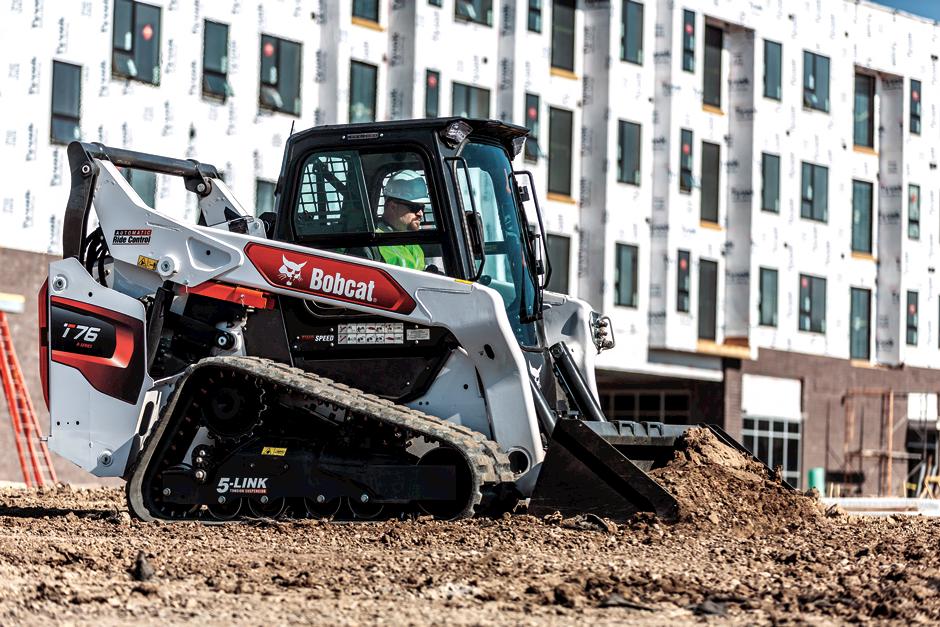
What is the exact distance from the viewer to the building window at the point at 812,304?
4356 centimetres

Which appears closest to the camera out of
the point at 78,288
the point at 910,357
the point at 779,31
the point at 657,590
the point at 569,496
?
the point at 657,590

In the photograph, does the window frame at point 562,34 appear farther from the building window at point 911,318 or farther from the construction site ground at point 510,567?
the construction site ground at point 510,567

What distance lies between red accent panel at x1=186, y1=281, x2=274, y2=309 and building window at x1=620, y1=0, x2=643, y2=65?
27.6 meters

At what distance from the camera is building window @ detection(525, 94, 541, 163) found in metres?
36.3

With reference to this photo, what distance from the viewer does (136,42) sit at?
95.6 ft

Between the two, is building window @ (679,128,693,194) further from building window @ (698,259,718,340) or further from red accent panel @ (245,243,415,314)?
red accent panel @ (245,243,415,314)

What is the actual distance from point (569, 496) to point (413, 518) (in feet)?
3.92

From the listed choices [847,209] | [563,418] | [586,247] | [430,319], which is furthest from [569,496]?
[847,209]

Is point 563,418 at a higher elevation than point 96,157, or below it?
below

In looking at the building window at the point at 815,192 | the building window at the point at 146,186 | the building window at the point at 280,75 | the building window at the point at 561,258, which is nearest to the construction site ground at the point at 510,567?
the building window at the point at 146,186

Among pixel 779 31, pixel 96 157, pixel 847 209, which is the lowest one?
pixel 96 157

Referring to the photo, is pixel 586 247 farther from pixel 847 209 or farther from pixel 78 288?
pixel 78 288

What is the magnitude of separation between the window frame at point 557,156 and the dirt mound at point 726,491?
25366 mm

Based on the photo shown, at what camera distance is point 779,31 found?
140ft
